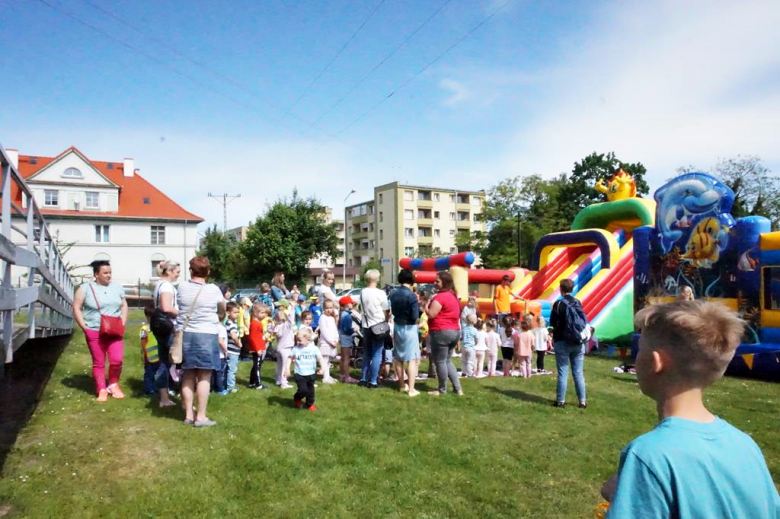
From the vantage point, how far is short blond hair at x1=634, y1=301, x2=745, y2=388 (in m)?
1.69

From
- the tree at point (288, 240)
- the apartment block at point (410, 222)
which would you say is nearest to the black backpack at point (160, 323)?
the tree at point (288, 240)

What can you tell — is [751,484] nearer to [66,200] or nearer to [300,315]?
[300,315]

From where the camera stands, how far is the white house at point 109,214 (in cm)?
4219

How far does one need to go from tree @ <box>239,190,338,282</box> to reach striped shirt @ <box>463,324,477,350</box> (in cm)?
3439

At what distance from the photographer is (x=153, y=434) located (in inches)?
213

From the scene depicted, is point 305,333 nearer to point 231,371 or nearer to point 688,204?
point 231,371

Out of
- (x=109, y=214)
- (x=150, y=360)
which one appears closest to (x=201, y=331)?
(x=150, y=360)

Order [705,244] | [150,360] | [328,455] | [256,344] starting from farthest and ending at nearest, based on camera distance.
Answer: [705,244] < [256,344] < [150,360] < [328,455]

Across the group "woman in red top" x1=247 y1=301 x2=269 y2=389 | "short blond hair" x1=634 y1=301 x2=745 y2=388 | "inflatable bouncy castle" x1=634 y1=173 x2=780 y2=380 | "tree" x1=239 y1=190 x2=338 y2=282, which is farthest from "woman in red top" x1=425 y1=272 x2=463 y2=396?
"tree" x1=239 y1=190 x2=338 y2=282

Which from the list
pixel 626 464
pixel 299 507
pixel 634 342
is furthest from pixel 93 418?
pixel 634 342

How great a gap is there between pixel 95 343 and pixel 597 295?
12951 millimetres

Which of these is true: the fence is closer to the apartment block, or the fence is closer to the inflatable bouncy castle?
the inflatable bouncy castle

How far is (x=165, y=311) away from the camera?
6.27m

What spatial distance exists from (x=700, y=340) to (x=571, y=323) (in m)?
5.69
